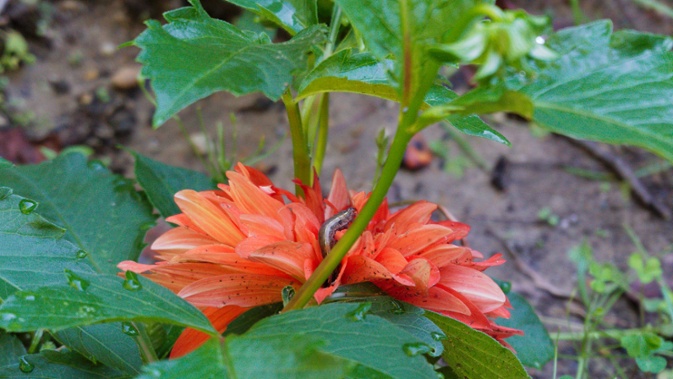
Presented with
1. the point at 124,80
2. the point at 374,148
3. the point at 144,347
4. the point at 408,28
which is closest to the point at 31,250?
the point at 144,347

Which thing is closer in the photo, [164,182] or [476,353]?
[476,353]

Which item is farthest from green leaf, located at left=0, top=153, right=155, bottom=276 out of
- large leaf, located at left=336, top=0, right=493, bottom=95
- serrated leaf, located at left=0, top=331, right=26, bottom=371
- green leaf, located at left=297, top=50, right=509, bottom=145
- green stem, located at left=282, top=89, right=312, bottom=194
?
large leaf, located at left=336, top=0, right=493, bottom=95

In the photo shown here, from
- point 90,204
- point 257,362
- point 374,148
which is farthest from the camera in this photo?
point 374,148

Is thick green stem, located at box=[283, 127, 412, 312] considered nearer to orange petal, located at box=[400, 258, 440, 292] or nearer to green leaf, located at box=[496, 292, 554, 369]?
orange petal, located at box=[400, 258, 440, 292]

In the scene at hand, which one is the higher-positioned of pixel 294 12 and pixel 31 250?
pixel 294 12

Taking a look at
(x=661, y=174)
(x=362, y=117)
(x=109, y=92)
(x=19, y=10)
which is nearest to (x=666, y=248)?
(x=661, y=174)

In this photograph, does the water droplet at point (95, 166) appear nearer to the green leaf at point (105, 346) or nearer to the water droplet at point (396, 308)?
the green leaf at point (105, 346)

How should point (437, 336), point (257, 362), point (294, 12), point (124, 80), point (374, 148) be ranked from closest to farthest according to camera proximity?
point (257, 362)
point (437, 336)
point (294, 12)
point (374, 148)
point (124, 80)

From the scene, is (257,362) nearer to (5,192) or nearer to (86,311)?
(86,311)
